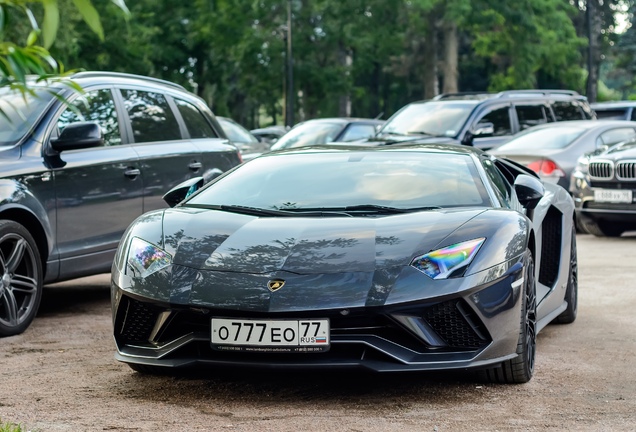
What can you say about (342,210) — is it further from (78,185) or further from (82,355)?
(78,185)

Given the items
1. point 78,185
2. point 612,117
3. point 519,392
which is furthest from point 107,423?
point 612,117

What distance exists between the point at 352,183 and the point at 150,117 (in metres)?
3.60

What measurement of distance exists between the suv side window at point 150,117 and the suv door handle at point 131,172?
325 millimetres

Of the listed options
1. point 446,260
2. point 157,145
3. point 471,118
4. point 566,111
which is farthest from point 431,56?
point 446,260

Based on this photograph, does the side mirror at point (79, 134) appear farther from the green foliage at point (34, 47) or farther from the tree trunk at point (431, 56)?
the tree trunk at point (431, 56)

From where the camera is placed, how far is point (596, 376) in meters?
6.21

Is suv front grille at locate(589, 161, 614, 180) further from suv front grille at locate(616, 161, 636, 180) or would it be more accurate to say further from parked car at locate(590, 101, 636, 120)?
parked car at locate(590, 101, 636, 120)

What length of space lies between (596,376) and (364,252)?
154 centimetres

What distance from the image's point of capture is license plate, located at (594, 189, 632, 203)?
1459 centimetres

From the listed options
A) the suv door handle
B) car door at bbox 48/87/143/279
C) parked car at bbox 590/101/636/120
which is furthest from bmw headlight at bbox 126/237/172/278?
parked car at bbox 590/101/636/120

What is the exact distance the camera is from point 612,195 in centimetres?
1475

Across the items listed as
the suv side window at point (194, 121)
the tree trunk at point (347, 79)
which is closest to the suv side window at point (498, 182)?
the suv side window at point (194, 121)

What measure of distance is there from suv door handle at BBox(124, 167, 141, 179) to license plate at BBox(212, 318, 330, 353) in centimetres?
396

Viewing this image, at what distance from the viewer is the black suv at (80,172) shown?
787cm
